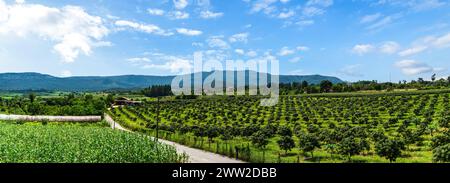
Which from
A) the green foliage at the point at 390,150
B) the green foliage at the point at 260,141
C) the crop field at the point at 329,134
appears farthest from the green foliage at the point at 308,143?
the green foliage at the point at 390,150

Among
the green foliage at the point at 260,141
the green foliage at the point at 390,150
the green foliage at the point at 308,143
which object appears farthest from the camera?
the green foliage at the point at 260,141

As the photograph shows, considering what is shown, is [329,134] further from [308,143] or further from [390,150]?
[390,150]

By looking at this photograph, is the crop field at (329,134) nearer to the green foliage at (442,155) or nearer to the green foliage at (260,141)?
the green foliage at (260,141)

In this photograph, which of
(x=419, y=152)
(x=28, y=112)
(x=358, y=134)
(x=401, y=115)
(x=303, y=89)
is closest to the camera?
(x=419, y=152)

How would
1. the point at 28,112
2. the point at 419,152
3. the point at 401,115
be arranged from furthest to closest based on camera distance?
the point at 28,112 → the point at 401,115 → the point at 419,152

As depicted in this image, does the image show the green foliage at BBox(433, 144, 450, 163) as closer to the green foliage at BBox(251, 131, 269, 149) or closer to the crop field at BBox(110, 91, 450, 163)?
the crop field at BBox(110, 91, 450, 163)

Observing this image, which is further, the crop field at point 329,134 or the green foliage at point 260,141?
the green foliage at point 260,141

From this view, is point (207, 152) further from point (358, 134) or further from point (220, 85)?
point (220, 85)

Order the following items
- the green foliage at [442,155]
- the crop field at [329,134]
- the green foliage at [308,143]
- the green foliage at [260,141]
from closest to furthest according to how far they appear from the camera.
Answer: the green foliage at [442,155]
the crop field at [329,134]
the green foliage at [308,143]
the green foliage at [260,141]

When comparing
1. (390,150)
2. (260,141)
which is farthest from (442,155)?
(260,141)

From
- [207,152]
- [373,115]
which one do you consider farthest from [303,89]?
[207,152]

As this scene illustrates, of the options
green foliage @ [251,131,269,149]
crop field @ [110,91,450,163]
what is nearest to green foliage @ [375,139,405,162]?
crop field @ [110,91,450,163]

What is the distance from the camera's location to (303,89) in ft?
603
